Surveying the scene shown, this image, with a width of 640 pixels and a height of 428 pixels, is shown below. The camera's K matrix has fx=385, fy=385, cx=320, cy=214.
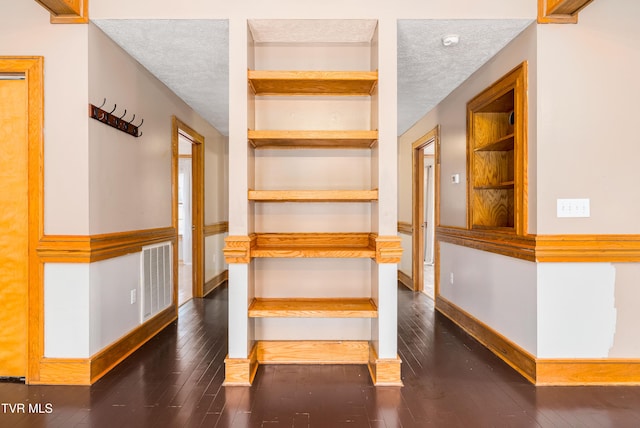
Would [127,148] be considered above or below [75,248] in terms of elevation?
above

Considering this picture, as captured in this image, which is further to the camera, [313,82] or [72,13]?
[313,82]

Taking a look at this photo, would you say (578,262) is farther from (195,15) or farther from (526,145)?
(195,15)

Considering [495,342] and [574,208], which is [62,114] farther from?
[495,342]

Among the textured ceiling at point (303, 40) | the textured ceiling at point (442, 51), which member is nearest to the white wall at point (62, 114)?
the textured ceiling at point (303, 40)

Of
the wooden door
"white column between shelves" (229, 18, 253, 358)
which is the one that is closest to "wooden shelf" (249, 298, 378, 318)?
"white column between shelves" (229, 18, 253, 358)

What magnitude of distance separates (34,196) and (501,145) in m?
3.47

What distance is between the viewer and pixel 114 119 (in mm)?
2789

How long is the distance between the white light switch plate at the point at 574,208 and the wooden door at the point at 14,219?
3480mm

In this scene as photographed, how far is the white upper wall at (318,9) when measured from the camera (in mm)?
2508

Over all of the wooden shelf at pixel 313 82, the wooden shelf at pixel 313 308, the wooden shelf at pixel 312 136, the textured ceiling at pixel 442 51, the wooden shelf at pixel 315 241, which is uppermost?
the textured ceiling at pixel 442 51

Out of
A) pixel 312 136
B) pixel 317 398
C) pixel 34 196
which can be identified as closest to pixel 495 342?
pixel 317 398

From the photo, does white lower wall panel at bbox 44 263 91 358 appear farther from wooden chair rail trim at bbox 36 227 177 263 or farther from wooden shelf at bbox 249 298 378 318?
wooden shelf at bbox 249 298 378 318

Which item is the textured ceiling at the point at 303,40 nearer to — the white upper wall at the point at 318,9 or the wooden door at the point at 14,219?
the white upper wall at the point at 318,9

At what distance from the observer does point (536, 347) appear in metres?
2.52
